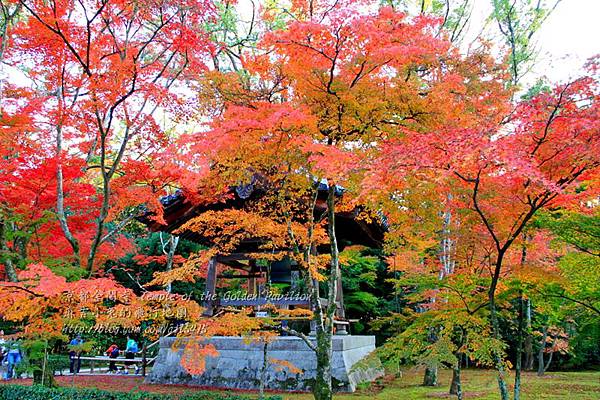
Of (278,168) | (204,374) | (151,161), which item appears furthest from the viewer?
(204,374)

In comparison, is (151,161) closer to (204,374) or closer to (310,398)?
(204,374)

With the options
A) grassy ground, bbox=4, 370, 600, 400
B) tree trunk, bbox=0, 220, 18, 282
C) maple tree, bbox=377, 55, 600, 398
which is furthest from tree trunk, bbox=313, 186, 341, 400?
tree trunk, bbox=0, 220, 18, 282

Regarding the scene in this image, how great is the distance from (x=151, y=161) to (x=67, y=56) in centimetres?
229

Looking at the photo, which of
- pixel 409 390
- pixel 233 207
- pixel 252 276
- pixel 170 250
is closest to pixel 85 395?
pixel 233 207

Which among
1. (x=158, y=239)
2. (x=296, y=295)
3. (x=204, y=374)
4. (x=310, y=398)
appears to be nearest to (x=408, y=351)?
(x=310, y=398)

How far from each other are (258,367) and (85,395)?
360cm

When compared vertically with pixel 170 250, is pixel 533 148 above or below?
above

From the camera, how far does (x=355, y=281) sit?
17.0m

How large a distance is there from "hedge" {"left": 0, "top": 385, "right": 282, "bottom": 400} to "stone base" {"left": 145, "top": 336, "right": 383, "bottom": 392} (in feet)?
6.86

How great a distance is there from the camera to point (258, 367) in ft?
30.0

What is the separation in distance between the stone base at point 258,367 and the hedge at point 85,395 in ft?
6.86

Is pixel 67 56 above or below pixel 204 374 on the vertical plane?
above

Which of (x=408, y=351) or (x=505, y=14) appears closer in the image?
(x=408, y=351)

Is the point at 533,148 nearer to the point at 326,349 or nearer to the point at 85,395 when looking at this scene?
the point at 326,349
